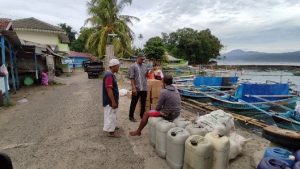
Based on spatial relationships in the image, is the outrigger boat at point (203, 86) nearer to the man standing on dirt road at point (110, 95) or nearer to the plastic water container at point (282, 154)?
the man standing on dirt road at point (110, 95)

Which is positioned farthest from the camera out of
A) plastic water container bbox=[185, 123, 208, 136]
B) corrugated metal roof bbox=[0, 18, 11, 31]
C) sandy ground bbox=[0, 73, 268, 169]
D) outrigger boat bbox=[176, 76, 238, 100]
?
outrigger boat bbox=[176, 76, 238, 100]

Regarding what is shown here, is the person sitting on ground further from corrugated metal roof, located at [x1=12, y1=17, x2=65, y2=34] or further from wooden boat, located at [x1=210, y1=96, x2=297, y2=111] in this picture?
corrugated metal roof, located at [x1=12, y1=17, x2=65, y2=34]

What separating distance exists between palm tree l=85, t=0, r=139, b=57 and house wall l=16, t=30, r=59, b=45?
7613 millimetres

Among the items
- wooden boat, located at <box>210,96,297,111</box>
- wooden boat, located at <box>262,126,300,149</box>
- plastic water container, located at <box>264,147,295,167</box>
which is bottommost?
wooden boat, located at <box>210,96,297,111</box>

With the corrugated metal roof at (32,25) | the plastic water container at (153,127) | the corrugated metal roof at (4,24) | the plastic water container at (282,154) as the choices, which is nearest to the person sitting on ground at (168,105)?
the plastic water container at (153,127)

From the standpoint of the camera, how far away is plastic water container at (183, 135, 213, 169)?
13.1 feet

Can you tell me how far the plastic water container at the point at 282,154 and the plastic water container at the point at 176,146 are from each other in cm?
134

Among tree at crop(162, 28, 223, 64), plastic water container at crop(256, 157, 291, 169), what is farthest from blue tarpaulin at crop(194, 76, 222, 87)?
tree at crop(162, 28, 223, 64)

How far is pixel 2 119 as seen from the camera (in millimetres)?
8672

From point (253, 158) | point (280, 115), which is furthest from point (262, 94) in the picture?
point (253, 158)

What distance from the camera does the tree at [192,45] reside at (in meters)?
57.7

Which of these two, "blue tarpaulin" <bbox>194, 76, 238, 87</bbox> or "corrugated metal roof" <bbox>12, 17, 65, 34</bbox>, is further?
"corrugated metal roof" <bbox>12, 17, 65, 34</bbox>

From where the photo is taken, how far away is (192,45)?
57.4 m

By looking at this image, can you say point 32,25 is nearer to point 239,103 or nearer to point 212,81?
point 212,81
